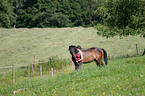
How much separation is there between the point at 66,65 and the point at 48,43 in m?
21.2

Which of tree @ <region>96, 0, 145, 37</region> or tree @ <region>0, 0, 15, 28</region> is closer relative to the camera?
tree @ <region>96, 0, 145, 37</region>

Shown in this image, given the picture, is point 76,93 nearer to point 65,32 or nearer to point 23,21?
point 65,32

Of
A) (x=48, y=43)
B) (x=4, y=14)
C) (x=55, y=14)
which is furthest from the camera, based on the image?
(x=55, y=14)

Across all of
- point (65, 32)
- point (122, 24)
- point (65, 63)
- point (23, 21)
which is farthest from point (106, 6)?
point (23, 21)

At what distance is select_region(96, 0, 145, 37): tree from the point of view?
79.0 feet

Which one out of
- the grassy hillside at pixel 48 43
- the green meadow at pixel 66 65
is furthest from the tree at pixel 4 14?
the green meadow at pixel 66 65

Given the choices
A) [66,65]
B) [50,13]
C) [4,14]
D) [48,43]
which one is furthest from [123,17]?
[4,14]

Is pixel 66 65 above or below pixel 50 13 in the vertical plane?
below

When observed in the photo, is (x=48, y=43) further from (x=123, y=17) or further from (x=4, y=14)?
(x=4, y=14)

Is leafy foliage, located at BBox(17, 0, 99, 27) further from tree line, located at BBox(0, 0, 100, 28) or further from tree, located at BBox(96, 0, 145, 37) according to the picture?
tree, located at BBox(96, 0, 145, 37)

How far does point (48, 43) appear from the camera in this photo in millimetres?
46062

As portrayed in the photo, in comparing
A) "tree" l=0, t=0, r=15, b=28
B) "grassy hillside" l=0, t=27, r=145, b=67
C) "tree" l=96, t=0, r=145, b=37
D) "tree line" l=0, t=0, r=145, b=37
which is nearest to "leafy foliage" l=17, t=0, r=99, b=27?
"tree line" l=0, t=0, r=145, b=37

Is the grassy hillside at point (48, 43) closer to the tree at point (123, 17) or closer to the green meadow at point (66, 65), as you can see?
the green meadow at point (66, 65)

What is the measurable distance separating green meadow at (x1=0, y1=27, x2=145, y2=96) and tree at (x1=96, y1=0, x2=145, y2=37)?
3630mm
